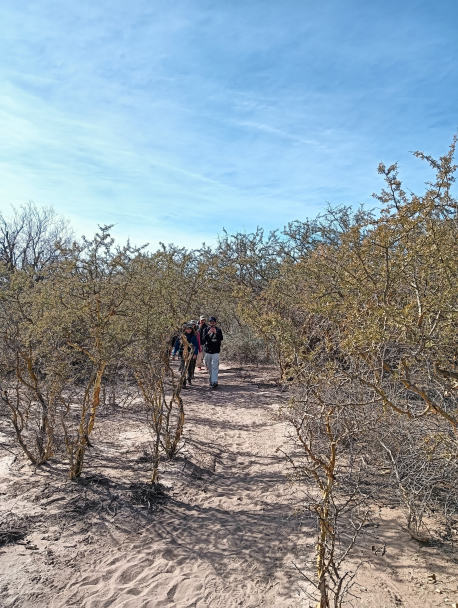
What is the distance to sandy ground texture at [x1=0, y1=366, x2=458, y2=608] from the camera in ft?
10.6

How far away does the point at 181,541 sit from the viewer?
158 inches

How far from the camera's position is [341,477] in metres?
4.84

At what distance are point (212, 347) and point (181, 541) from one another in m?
5.79

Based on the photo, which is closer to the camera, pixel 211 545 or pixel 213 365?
pixel 211 545

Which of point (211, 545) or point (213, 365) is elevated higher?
point (213, 365)

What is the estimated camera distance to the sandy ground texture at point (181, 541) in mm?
3229

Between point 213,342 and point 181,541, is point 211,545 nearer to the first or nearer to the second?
point 181,541

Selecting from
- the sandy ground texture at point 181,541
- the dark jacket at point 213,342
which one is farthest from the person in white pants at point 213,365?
the sandy ground texture at point 181,541

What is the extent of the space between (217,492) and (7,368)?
285cm

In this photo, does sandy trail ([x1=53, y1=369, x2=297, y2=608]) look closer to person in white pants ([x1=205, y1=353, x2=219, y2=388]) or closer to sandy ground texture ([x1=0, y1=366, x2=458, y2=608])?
sandy ground texture ([x1=0, y1=366, x2=458, y2=608])

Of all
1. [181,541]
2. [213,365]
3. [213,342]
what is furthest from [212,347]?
[181,541]

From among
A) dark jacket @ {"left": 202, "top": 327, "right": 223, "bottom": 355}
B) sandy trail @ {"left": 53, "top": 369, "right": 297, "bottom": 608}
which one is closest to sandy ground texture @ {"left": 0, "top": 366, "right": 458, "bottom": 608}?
sandy trail @ {"left": 53, "top": 369, "right": 297, "bottom": 608}

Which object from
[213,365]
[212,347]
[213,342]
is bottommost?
[213,365]

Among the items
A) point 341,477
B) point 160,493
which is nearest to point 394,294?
point 341,477
